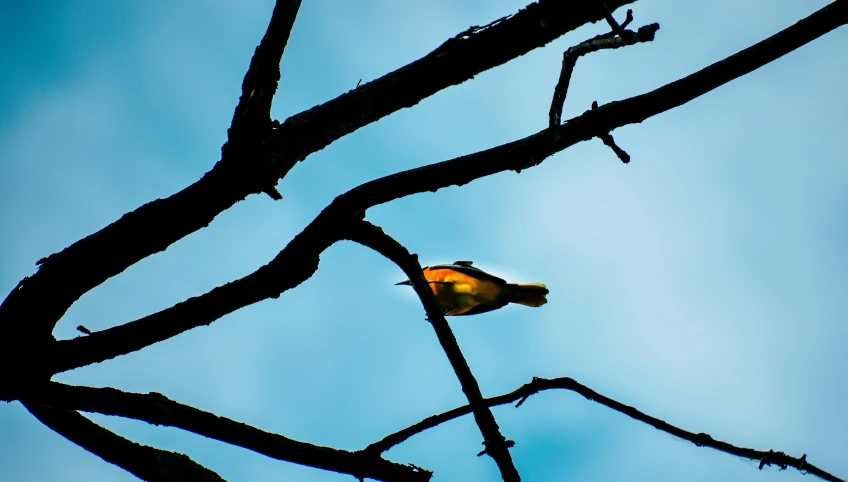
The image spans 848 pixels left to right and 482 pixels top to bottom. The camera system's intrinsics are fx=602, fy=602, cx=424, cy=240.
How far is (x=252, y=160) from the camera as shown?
196cm

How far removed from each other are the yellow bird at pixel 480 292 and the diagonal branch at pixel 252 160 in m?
5.63

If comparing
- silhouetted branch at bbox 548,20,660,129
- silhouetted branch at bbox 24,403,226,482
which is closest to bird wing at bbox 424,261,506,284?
silhouetted branch at bbox 548,20,660,129

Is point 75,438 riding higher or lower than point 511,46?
lower

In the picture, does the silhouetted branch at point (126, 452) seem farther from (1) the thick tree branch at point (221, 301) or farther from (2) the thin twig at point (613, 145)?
(2) the thin twig at point (613, 145)

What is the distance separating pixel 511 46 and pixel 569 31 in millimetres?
189

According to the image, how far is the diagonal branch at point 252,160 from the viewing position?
1.92m

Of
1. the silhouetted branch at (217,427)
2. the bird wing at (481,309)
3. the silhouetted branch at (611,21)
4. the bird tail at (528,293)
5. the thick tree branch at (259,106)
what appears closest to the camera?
the silhouetted branch at (611,21)

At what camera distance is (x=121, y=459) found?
202 centimetres

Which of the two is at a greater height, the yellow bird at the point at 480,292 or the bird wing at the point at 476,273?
the bird wing at the point at 476,273

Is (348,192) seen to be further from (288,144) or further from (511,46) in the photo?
(511,46)

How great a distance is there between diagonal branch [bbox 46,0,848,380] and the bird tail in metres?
5.63

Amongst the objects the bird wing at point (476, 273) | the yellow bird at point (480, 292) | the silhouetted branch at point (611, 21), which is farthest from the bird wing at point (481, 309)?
the silhouetted branch at point (611, 21)

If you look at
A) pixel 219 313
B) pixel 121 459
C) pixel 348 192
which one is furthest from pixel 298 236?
pixel 121 459

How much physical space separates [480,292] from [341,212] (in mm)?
5758
